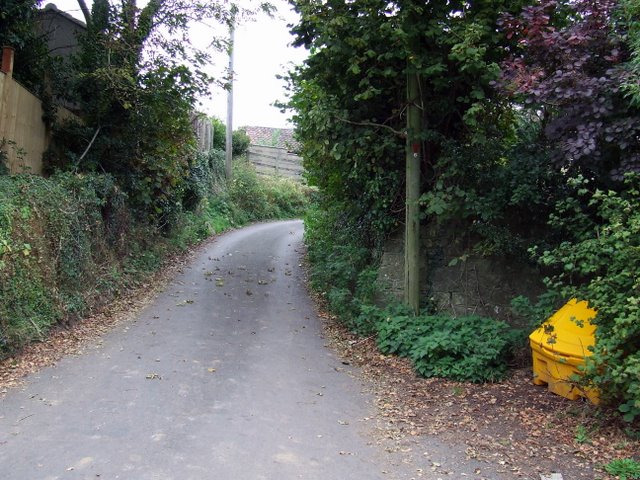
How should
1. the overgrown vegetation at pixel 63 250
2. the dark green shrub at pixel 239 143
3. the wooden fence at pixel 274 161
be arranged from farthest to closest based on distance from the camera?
the wooden fence at pixel 274 161, the dark green shrub at pixel 239 143, the overgrown vegetation at pixel 63 250

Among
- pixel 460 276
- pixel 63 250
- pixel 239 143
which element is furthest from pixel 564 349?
pixel 239 143

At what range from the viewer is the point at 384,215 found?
9.15 meters

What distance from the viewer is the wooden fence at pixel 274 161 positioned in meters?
33.2

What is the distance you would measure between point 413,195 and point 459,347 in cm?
248

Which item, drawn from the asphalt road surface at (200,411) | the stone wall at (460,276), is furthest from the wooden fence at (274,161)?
the stone wall at (460,276)

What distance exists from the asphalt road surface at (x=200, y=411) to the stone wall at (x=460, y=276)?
5.98 ft

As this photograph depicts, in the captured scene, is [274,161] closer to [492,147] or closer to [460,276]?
[460,276]

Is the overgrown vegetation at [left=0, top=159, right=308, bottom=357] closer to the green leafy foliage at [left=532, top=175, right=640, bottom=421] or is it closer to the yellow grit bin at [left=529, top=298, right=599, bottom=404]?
the yellow grit bin at [left=529, top=298, right=599, bottom=404]

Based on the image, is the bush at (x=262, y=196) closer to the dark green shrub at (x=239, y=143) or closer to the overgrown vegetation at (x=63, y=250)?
the dark green shrub at (x=239, y=143)

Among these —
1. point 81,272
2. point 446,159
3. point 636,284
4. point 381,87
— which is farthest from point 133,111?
point 636,284

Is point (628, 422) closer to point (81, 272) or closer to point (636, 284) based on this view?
point (636, 284)

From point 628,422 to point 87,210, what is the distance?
A: 9276 mm

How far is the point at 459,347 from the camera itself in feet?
22.3

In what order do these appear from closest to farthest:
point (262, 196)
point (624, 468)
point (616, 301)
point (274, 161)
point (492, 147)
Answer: point (624, 468) → point (616, 301) → point (492, 147) → point (262, 196) → point (274, 161)
